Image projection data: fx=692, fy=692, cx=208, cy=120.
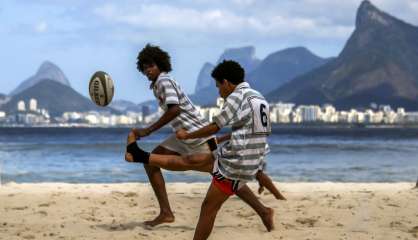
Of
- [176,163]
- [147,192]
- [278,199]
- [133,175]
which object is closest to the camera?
[176,163]

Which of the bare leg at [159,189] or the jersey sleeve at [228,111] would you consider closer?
the jersey sleeve at [228,111]

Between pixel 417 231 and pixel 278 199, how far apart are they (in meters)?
2.65

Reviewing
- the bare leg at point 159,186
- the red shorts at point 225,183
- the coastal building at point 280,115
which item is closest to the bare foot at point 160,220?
the bare leg at point 159,186

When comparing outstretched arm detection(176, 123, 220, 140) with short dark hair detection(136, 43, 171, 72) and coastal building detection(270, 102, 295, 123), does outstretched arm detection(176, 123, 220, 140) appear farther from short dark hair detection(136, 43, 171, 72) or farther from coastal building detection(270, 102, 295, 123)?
coastal building detection(270, 102, 295, 123)

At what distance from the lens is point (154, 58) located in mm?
6359

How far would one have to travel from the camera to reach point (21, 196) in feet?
30.0

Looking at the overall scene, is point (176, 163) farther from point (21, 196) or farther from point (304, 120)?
point (304, 120)

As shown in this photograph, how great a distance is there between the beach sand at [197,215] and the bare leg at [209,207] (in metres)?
1.14

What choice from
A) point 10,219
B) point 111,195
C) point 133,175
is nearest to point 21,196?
point 111,195

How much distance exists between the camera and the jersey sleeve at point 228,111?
197 inches

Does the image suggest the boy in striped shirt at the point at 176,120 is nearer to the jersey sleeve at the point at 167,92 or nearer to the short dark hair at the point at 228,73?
the jersey sleeve at the point at 167,92

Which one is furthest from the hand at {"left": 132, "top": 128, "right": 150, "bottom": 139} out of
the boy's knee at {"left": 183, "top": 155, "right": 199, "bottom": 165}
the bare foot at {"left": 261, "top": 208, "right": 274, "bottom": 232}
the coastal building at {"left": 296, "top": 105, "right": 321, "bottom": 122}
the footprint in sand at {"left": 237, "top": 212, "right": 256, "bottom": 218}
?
the coastal building at {"left": 296, "top": 105, "right": 321, "bottom": 122}

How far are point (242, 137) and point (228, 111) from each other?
0.22m

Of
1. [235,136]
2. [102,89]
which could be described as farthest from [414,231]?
Answer: [102,89]
